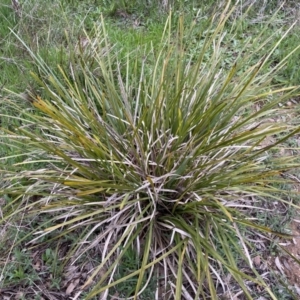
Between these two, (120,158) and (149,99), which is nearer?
(120,158)

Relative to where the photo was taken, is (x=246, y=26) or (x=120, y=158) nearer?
(x=120, y=158)

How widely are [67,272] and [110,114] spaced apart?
81 centimetres

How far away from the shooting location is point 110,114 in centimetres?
224

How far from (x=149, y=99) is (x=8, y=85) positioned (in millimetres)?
995

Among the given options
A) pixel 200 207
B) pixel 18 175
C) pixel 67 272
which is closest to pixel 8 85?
pixel 18 175

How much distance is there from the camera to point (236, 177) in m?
2.01

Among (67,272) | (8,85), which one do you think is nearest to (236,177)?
(67,272)

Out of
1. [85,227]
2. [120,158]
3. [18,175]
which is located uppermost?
[120,158]

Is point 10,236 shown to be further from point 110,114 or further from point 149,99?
point 149,99

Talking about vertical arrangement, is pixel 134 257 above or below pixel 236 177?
below

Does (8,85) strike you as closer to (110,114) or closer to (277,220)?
(110,114)

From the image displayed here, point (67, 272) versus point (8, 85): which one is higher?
point (8, 85)

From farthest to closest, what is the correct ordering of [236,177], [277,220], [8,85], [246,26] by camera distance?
[246,26] → [8,85] → [277,220] → [236,177]

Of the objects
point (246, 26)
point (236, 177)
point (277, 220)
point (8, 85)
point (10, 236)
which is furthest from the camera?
point (246, 26)
